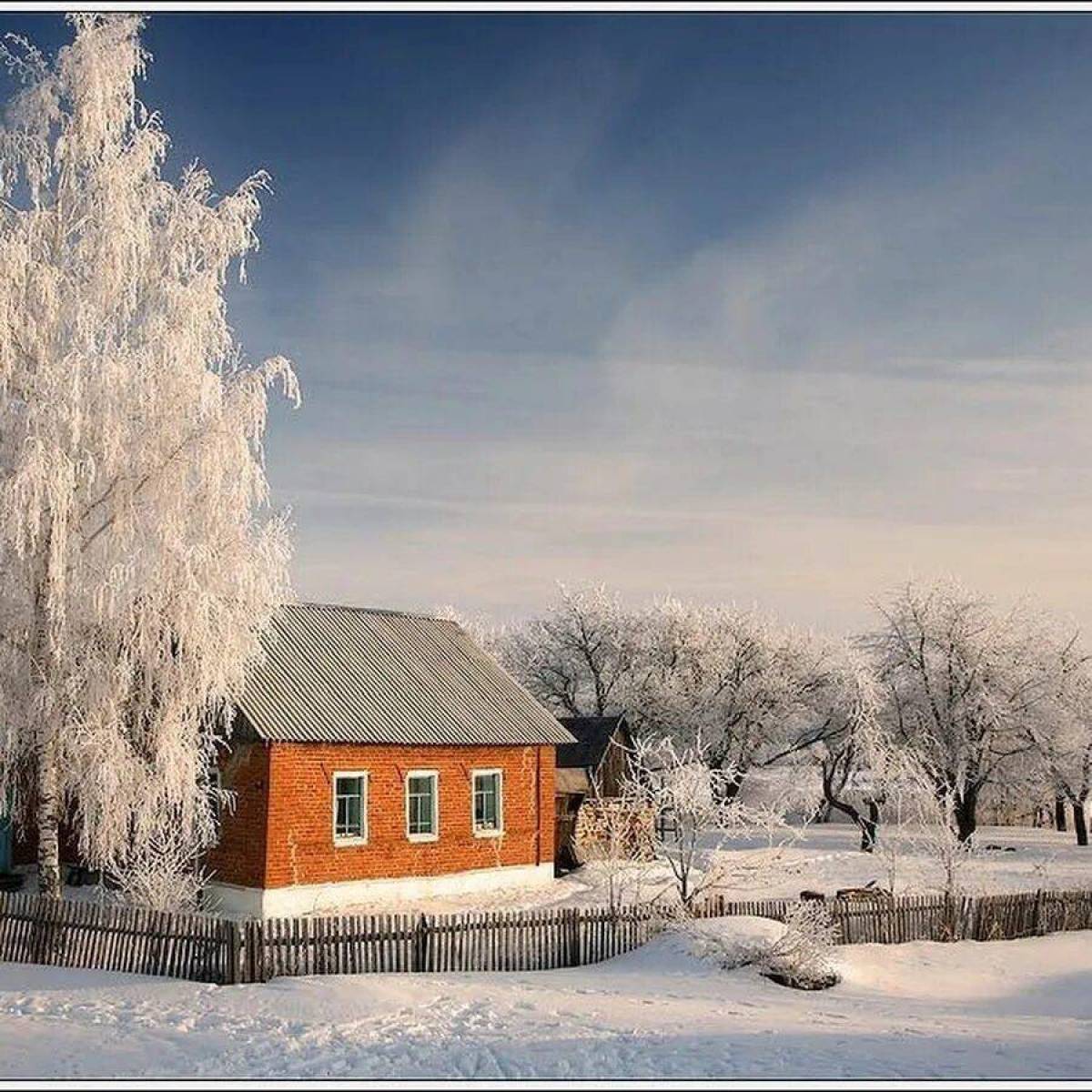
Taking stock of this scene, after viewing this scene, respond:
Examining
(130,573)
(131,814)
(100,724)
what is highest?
(130,573)

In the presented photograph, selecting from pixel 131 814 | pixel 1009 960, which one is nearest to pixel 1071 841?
pixel 1009 960

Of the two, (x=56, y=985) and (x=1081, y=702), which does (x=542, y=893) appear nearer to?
(x=56, y=985)

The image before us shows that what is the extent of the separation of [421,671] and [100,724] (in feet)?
36.3

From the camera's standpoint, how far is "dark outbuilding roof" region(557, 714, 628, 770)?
36812 millimetres

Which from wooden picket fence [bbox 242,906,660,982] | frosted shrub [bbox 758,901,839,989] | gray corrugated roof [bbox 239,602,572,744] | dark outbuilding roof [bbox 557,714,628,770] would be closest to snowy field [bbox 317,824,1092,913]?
wooden picket fence [bbox 242,906,660,982]

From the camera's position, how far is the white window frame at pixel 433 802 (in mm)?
25828

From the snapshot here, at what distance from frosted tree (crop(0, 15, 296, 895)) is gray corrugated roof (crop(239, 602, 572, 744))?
3825 mm

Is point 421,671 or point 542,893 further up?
point 421,671

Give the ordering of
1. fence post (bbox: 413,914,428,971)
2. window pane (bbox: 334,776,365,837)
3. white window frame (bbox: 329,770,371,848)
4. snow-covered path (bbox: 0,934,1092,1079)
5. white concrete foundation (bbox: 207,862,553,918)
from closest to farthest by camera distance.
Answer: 1. snow-covered path (bbox: 0,934,1092,1079)
2. fence post (bbox: 413,914,428,971)
3. white concrete foundation (bbox: 207,862,553,918)
4. white window frame (bbox: 329,770,371,848)
5. window pane (bbox: 334,776,365,837)

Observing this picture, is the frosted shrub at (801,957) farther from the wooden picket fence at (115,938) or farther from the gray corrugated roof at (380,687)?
the gray corrugated roof at (380,687)

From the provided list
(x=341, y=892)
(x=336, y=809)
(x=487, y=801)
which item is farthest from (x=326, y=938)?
(x=487, y=801)

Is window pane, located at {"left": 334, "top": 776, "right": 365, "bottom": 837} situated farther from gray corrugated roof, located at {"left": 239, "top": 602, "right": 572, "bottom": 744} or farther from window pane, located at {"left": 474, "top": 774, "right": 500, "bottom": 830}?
window pane, located at {"left": 474, "top": 774, "right": 500, "bottom": 830}

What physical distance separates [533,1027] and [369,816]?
12.2 metres

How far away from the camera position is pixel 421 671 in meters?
29.1
